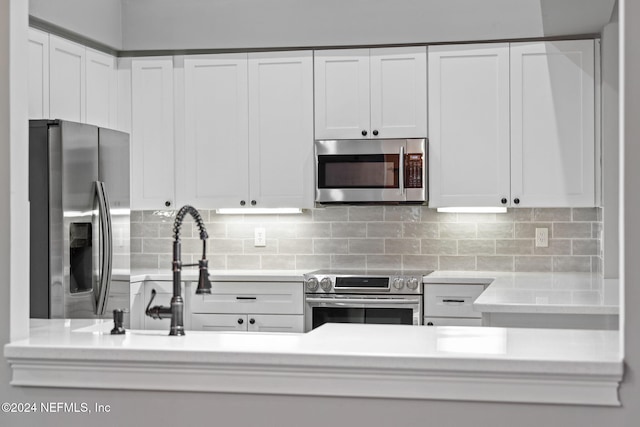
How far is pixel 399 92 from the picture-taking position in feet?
A: 16.4

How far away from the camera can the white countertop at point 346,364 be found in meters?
1.83

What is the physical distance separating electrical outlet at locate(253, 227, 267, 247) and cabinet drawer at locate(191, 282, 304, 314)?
0.67 metres

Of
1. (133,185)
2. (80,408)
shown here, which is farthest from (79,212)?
(80,408)

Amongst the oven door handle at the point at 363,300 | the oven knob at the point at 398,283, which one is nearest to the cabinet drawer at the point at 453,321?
the oven door handle at the point at 363,300

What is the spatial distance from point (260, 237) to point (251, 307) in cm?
75

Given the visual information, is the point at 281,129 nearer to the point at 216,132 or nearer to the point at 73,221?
the point at 216,132

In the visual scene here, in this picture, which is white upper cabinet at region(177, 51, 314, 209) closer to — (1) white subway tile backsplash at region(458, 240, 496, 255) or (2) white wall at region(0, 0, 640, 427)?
(1) white subway tile backsplash at region(458, 240, 496, 255)

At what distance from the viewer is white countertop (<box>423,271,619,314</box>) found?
3.33 m

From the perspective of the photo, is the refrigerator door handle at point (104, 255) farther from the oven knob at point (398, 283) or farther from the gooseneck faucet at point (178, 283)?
the gooseneck faucet at point (178, 283)

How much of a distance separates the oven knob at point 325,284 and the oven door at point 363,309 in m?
0.04

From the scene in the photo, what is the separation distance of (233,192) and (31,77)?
144 cm

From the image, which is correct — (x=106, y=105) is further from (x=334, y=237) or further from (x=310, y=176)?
(x=334, y=237)

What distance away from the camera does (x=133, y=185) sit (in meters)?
5.32

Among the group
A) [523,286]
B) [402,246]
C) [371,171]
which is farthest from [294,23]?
[523,286]
